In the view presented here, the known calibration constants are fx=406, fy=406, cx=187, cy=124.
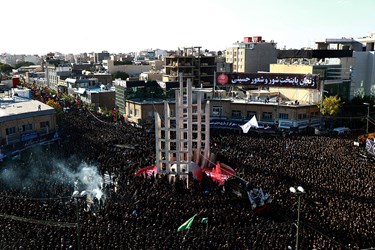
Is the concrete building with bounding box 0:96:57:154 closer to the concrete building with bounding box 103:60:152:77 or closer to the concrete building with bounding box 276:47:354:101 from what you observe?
the concrete building with bounding box 276:47:354:101

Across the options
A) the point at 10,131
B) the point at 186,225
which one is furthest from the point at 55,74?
the point at 186,225

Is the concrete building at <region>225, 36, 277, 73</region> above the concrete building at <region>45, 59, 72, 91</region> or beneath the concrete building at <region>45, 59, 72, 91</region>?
above

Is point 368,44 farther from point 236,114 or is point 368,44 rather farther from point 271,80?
point 236,114

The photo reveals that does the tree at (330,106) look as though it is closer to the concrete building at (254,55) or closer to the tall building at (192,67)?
the tall building at (192,67)

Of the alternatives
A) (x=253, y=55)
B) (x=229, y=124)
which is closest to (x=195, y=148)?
(x=229, y=124)

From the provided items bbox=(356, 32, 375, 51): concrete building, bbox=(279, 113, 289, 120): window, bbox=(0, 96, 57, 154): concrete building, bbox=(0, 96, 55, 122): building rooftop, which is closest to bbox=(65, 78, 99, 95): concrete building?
bbox=(0, 96, 55, 122): building rooftop

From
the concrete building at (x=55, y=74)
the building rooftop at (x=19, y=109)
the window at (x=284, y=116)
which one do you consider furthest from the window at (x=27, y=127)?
the concrete building at (x=55, y=74)
